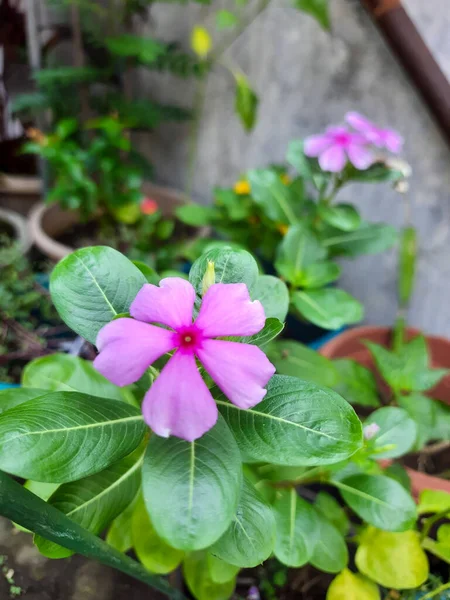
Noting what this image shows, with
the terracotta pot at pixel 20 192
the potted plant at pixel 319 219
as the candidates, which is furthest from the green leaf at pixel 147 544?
the terracotta pot at pixel 20 192

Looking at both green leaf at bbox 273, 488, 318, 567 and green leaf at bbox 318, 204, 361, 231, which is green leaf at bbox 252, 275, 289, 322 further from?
green leaf at bbox 318, 204, 361, 231

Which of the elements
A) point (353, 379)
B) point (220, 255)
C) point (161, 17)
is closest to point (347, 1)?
point (161, 17)

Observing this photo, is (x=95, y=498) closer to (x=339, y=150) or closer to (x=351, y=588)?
(x=351, y=588)

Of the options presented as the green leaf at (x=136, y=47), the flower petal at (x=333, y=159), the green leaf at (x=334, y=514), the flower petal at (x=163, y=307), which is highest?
the green leaf at (x=136, y=47)

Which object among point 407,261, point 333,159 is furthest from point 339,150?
point 407,261

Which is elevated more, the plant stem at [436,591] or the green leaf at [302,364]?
the green leaf at [302,364]

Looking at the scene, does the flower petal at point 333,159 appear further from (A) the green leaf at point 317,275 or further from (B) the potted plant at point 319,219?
(A) the green leaf at point 317,275

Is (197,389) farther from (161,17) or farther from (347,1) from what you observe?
(161,17)
